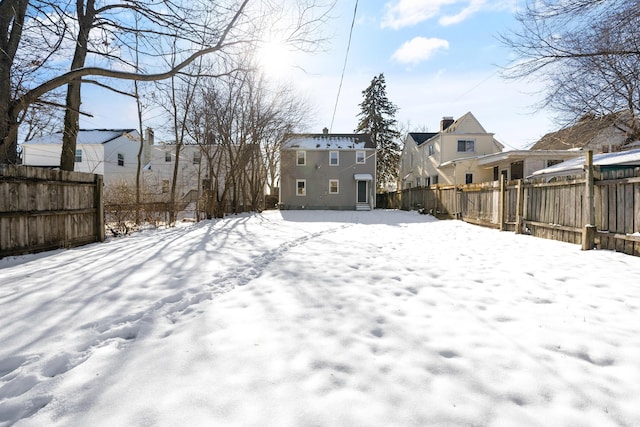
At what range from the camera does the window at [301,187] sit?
81.6 feet

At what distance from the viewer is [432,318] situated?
9.56 ft

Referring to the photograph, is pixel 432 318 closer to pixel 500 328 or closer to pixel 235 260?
pixel 500 328

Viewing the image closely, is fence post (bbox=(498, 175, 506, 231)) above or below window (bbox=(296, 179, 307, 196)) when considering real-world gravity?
below

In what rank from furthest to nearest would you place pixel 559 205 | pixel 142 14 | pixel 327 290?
pixel 559 205 → pixel 142 14 → pixel 327 290

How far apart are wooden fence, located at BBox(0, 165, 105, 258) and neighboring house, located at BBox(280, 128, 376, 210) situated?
17759mm

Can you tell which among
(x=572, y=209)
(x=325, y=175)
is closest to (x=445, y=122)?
(x=325, y=175)

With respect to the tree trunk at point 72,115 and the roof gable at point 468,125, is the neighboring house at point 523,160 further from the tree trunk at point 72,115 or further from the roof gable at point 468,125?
the tree trunk at point 72,115

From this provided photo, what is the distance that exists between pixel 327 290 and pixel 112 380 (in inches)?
91.5

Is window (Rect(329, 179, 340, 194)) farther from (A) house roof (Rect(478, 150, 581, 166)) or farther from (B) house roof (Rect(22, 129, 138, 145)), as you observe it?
→ (B) house roof (Rect(22, 129, 138, 145))

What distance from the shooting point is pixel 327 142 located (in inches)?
1017

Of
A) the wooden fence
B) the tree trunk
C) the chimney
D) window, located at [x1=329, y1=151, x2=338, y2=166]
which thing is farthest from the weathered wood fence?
the chimney

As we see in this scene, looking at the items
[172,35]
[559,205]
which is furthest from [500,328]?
[172,35]

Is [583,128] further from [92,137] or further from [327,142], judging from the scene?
[92,137]

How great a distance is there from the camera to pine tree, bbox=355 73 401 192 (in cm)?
3528
